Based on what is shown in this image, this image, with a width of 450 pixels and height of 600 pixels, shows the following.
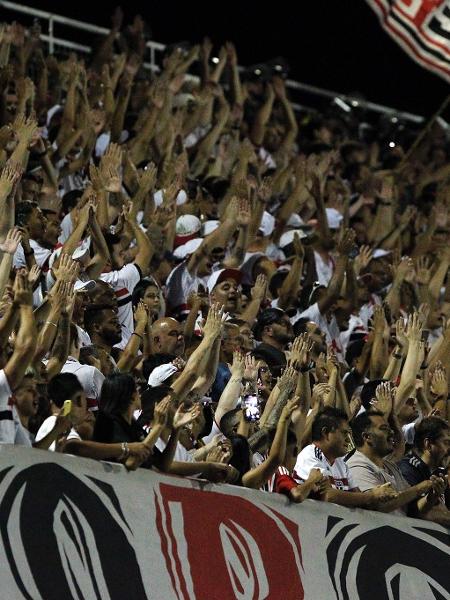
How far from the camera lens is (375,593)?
840cm

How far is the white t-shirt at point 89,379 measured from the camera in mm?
8945

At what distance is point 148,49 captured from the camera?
59.8 feet

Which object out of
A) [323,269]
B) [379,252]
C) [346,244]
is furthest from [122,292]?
[379,252]

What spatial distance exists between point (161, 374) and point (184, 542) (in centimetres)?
198

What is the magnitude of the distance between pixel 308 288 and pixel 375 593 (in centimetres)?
471

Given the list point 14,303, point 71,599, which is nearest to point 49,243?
point 14,303

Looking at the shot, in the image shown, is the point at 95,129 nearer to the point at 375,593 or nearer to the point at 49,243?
the point at 49,243

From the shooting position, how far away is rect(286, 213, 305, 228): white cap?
14.7 metres

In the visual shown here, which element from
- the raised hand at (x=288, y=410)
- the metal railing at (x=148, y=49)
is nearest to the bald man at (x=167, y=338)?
the raised hand at (x=288, y=410)

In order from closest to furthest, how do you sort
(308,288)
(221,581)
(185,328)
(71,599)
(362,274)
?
(71,599), (221,581), (185,328), (308,288), (362,274)

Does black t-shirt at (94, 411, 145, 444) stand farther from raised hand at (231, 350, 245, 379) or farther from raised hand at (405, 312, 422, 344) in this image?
raised hand at (405, 312, 422, 344)

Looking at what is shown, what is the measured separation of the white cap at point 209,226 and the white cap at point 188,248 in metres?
0.40

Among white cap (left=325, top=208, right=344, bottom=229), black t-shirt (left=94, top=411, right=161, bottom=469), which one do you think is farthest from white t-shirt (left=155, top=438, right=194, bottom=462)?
white cap (left=325, top=208, right=344, bottom=229)

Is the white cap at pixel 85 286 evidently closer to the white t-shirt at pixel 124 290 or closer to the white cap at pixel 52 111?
the white t-shirt at pixel 124 290
